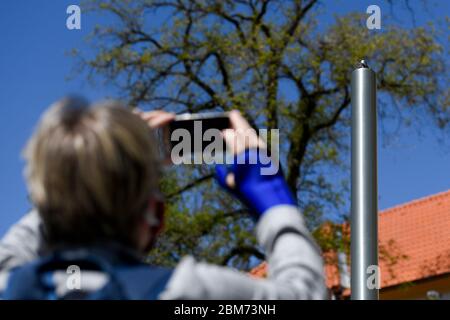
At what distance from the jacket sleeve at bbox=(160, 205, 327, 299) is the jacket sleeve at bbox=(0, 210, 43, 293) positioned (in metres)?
0.36

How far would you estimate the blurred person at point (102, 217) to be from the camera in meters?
1.25

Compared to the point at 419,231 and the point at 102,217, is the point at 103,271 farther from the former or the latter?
the point at 419,231

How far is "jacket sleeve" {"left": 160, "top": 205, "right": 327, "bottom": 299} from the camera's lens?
129 centimetres

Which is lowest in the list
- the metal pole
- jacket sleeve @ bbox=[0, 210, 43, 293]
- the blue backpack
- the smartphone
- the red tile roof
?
the blue backpack

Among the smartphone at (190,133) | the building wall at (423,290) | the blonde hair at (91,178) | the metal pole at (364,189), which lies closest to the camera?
the blonde hair at (91,178)

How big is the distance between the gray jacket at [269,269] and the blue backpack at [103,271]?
1 cm

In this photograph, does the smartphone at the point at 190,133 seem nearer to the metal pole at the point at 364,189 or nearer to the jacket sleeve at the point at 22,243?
the jacket sleeve at the point at 22,243

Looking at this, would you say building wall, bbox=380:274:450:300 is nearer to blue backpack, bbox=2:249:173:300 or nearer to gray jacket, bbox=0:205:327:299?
gray jacket, bbox=0:205:327:299

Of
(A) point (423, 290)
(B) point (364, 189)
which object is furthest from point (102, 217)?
(A) point (423, 290)

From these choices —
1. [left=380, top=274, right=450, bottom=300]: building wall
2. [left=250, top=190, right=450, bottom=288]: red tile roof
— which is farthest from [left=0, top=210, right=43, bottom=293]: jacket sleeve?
[left=250, top=190, right=450, bottom=288]: red tile roof

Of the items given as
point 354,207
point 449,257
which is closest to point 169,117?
point 354,207

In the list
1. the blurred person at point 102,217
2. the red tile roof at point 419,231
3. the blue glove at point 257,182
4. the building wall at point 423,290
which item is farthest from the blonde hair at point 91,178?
the red tile roof at point 419,231

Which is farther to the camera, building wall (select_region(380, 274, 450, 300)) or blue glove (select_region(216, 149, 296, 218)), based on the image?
building wall (select_region(380, 274, 450, 300))

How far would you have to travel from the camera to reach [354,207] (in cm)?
709
